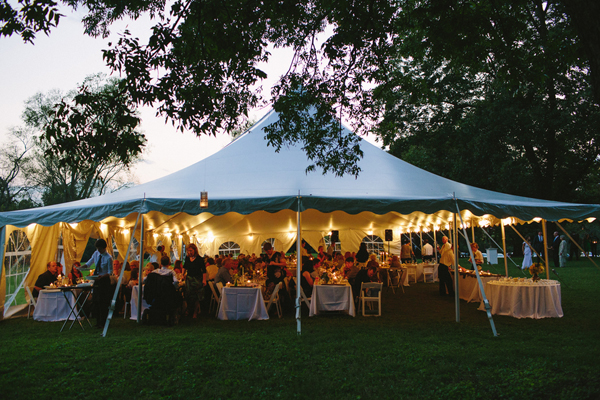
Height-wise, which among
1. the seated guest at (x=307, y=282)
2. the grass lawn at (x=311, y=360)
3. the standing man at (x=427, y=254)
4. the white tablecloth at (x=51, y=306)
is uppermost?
the standing man at (x=427, y=254)

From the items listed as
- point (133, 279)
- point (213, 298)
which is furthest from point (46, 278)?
point (213, 298)

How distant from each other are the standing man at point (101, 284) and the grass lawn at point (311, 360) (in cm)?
32

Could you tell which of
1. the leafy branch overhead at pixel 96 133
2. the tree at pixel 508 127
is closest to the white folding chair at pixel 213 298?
the leafy branch overhead at pixel 96 133

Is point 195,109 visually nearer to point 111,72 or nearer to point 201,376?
point 111,72

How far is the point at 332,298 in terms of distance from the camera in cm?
822

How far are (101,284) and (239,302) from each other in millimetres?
2464

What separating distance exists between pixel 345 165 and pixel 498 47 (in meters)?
3.19

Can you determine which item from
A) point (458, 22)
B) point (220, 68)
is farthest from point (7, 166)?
point (458, 22)

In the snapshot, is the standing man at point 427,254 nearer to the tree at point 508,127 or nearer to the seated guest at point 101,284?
the tree at point 508,127

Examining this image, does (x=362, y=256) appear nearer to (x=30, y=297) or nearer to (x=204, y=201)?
(x=204, y=201)

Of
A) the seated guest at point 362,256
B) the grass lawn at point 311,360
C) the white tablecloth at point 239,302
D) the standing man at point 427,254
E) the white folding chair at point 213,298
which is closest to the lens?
the grass lawn at point 311,360

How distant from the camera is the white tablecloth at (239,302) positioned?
7.97 meters

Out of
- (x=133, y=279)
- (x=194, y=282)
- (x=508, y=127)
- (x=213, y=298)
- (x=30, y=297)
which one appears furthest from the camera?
(x=508, y=127)

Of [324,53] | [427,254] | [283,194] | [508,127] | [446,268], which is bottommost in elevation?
[446,268]
